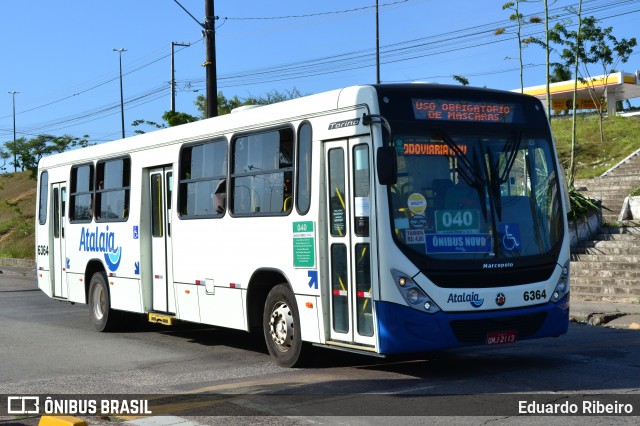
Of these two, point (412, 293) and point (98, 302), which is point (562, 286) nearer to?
point (412, 293)

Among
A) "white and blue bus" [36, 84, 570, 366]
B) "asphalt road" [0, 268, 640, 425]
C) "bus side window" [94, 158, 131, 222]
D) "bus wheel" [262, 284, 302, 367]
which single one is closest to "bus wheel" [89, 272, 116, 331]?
"asphalt road" [0, 268, 640, 425]

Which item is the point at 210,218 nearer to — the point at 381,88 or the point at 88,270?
the point at 381,88

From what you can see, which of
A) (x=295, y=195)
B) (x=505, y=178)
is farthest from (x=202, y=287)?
(x=505, y=178)

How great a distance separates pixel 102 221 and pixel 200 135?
355 centimetres

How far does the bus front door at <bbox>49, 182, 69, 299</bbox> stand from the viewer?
55.5 ft

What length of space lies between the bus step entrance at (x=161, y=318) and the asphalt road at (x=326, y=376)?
35 cm

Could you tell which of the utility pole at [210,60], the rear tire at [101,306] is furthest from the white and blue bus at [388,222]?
the utility pole at [210,60]

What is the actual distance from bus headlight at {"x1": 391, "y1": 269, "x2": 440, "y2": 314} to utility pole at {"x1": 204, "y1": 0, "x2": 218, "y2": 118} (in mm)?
11558

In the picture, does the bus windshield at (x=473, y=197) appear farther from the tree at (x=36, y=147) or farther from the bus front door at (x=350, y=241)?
the tree at (x=36, y=147)

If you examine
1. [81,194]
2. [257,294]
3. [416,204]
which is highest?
[81,194]

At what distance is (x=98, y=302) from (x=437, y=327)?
812cm

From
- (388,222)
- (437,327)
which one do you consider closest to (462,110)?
(388,222)

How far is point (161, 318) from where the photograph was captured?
13.5m

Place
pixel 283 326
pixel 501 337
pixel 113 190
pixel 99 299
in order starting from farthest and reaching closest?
pixel 99 299
pixel 113 190
pixel 283 326
pixel 501 337
